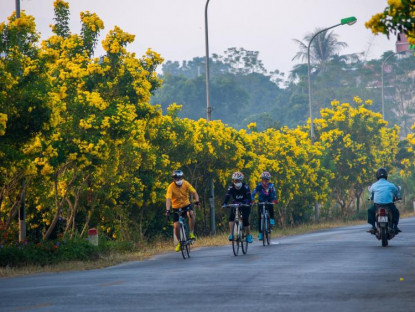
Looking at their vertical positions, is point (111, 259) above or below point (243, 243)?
below

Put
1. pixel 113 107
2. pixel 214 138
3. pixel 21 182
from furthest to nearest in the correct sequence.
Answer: pixel 214 138 → pixel 113 107 → pixel 21 182

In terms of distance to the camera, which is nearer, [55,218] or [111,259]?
[111,259]

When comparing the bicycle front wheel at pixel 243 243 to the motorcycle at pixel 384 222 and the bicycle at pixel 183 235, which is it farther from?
the motorcycle at pixel 384 222

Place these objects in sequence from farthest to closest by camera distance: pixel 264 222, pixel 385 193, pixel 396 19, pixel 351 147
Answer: pixel 351 147, pixel 264 222, pixel 385 193, pixel 396 19

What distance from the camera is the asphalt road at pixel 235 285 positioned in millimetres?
11156

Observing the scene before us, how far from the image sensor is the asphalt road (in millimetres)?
Result: 11156

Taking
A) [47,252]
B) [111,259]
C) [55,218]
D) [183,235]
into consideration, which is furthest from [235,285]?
[55,218]

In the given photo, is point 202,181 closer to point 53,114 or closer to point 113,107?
point 113,107

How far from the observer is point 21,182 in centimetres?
2216

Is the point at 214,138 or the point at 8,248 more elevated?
the point at 214,138

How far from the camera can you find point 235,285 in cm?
1346

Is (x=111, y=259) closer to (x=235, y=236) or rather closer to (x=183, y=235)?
(x=183, y=235)

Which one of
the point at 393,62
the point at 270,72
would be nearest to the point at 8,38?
the point at 393,62

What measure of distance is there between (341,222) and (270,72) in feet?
256
